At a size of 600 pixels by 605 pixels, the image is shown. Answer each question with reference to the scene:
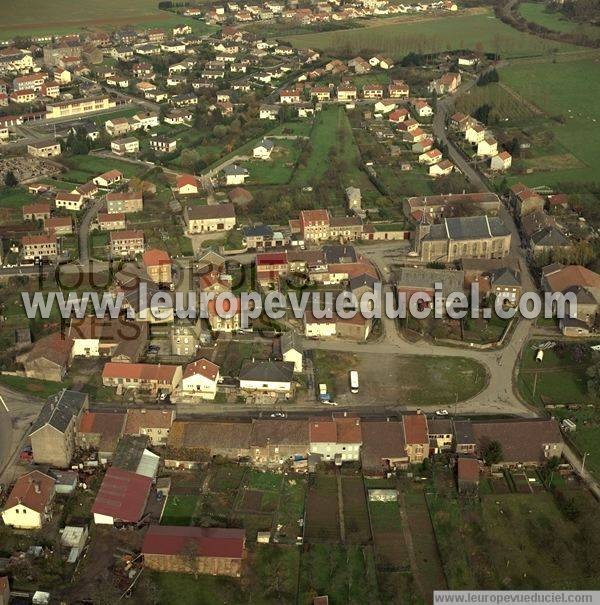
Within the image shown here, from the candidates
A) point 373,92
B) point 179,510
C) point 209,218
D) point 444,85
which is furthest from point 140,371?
point 444,85

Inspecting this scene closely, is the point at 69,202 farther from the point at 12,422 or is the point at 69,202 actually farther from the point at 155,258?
the point at 12,422

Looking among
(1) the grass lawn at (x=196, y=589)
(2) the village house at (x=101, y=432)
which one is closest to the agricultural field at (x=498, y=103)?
(2) the village house at (x=101, y=432)

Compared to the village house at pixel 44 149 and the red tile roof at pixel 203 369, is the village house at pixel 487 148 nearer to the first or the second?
the village house at pixel 44 149

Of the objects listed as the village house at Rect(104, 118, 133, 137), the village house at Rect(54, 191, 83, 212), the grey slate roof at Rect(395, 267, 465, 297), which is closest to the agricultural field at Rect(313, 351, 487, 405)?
the grey slate roof at Rect(395, 267, 465, 297)

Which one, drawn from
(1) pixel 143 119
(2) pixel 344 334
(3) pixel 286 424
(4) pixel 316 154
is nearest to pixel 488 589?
(3) pixel 286 424

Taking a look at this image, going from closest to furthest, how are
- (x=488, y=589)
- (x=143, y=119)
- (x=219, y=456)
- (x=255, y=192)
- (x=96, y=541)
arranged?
(x=488, y=589), (x=96, y=541), (x=219, y=456), (x=255, y=192), (x=143, y=119)

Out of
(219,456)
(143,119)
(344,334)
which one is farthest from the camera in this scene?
(143,119)

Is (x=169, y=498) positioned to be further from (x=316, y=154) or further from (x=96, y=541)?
(x=316, y=154)
